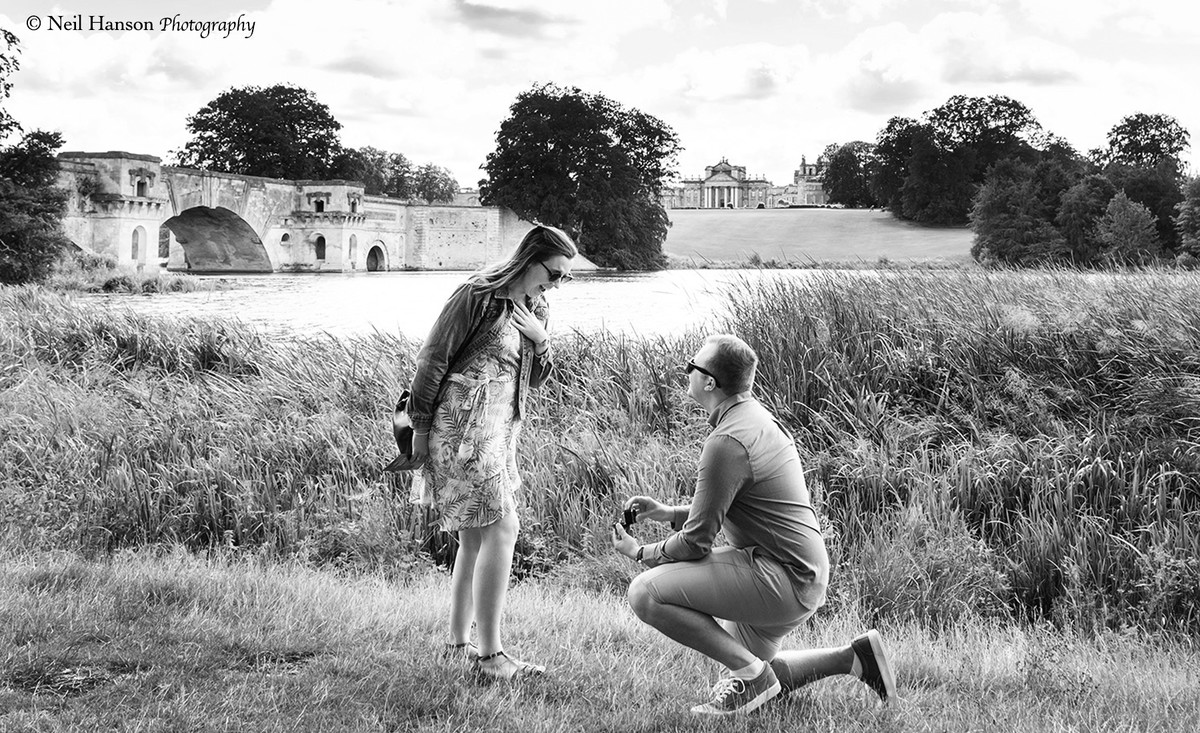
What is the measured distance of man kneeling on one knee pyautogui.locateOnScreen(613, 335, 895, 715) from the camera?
2.81 meters

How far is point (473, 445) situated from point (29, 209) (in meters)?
21.8

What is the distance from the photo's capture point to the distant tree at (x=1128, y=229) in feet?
104

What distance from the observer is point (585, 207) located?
47062mm

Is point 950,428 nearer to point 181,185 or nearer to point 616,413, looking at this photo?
point 616,413

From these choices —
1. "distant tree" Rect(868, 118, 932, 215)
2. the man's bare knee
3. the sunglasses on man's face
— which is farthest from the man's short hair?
"distant tree" Rect(868, 118, 932, 215)

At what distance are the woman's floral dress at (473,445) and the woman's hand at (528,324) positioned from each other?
0.10 feet

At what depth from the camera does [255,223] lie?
4762 centimetres

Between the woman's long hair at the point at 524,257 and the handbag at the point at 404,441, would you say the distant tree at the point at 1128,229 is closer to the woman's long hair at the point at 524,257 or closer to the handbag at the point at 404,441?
the woman's long hair at the point at 524,257

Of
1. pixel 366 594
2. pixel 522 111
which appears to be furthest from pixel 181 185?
pixel 366 594

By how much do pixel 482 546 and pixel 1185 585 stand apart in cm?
379

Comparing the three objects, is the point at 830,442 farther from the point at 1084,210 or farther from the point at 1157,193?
the point at 1157,193

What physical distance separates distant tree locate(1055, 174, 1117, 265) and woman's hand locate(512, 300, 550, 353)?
37536 millimetres

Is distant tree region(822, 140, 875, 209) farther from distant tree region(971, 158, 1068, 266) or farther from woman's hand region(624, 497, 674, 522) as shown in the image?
woman's hand region(624, 497, 674, 522)

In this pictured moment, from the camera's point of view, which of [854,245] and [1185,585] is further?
[854,245]
